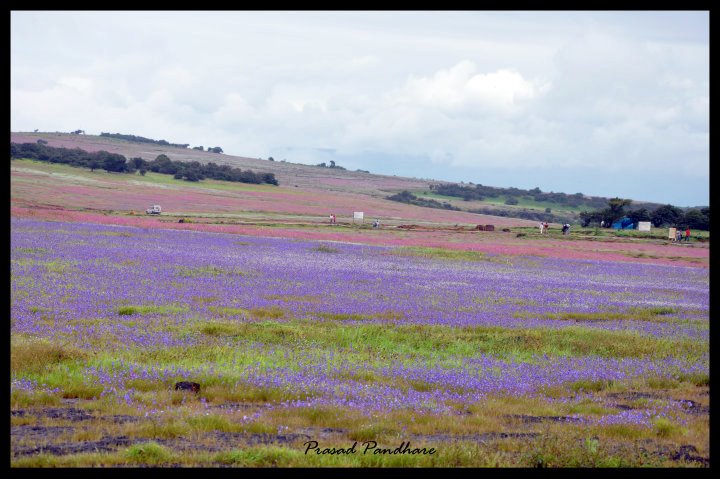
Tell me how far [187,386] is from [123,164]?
12522cm

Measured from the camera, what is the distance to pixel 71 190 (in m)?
87.5

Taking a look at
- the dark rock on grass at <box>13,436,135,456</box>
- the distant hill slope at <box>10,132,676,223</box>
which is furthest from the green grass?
the distant hill slope at <box>10,132,676,223</box>

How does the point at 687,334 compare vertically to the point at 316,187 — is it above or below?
below

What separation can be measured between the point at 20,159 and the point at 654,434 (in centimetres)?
12840

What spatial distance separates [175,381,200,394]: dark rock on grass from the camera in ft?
31.9

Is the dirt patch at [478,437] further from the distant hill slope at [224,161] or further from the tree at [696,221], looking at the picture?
the distant hill slope at [224,161]

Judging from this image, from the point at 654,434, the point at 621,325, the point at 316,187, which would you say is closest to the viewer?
the point at 654,434

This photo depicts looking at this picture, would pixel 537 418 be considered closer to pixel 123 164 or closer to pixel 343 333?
pixel 343 333

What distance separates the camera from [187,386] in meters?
9.81

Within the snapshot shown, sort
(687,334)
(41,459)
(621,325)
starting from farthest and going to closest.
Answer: (621,325) < (687,334) < (41,459)

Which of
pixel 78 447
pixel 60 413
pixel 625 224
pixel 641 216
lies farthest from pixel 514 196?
pixel 78 447

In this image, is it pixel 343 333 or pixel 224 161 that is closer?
pixel 343 333
